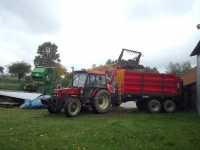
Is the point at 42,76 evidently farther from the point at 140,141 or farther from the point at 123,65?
the point at 140,141

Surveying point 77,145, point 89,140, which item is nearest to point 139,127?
point 89,140

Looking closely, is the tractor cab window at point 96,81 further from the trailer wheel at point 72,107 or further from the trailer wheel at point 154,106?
the trailer wheel at point 154,106

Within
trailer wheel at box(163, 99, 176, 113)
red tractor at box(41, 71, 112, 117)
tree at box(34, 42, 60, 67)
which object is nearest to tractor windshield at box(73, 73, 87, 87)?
red tractor at box(41, 71, 112, 117)

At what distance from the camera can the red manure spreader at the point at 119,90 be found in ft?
48.5

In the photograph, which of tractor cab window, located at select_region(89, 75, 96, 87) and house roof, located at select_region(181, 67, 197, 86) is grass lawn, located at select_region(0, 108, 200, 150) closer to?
tractor cab window, located at select_region(89, 75, 96, 87)

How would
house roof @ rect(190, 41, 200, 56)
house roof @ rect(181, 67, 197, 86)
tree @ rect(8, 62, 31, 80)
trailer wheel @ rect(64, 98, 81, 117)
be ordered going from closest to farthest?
1. trailer wheel @ rect(64, 98, 81, 117)
2. house roof @ rect(190, 41, 200, 56)
3. house roof @ rect(181, 67, 197, 86)
4. tree @ rect(8, 62, 31, 80)

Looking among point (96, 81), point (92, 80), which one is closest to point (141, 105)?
point (96, 81)

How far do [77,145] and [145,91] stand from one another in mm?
10205

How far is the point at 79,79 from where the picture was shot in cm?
1575

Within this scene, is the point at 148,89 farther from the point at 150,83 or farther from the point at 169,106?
the point at 169,106

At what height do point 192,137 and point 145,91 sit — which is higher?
point 145,91

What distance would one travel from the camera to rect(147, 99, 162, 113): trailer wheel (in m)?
→ 17.7

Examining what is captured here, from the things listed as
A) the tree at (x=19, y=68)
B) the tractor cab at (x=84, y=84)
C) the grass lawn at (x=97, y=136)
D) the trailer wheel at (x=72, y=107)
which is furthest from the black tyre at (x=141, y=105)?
the tree at (x=19, y=68)

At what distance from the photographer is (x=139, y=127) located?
1089 centimetres
